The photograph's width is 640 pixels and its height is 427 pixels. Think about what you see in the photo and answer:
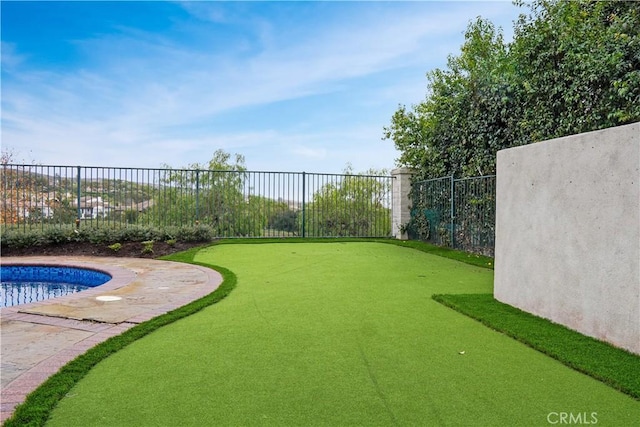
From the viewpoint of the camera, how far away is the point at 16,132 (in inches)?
397

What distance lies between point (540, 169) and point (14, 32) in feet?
33.1

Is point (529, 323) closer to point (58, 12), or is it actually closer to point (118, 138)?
point (58, 12)

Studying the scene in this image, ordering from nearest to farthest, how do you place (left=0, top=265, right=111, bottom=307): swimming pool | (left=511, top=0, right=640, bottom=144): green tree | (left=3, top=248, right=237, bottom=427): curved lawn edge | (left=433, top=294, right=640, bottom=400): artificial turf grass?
(left=3, top=248, right=237, bottom=427): curved lawn edge < (left=433, top=294, right=640, bottom=400): artificial turf grass < (left=511, top=0, right=640, bottom=144): green tree < (left=0, top=265, right=111, bottom=307): swimming pool

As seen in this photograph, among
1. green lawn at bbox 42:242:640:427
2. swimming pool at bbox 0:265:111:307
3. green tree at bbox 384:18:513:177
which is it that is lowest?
swimming pool at bbox 0:265:111:307

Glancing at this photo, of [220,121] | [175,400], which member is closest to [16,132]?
[220,121]

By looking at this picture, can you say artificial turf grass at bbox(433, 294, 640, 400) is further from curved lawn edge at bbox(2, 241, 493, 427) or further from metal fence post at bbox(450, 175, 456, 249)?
metal fence post at bbox(450, 175, 456, 249)

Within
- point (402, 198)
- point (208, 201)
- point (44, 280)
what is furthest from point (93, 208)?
point (402, 198)

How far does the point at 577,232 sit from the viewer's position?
3.05 metres

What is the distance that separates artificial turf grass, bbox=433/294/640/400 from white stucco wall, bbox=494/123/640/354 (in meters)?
0.12

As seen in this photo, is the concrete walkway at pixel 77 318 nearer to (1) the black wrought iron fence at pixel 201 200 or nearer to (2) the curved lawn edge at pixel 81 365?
(2) the curved lawn edge at pixel 81 365

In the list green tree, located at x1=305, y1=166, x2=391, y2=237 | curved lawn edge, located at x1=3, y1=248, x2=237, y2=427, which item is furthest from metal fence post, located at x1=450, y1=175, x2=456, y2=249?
curved lawn edge, located at x1=3, y1=248, x2=237, y2=427

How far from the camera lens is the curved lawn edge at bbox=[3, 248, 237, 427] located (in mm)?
1755

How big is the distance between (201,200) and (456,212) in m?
6.91

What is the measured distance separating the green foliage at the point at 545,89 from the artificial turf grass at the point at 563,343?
11.2 feet
